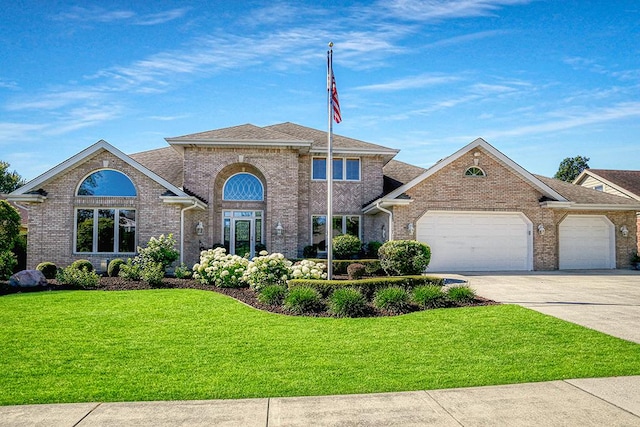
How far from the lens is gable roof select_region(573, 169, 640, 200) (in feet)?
85.9

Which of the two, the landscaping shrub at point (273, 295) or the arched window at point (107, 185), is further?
the arched window at point (107, 185)

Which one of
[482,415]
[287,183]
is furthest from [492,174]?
[482,415]

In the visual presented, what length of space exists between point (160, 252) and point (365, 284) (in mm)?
8097

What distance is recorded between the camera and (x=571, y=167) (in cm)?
5519

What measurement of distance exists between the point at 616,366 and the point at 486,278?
9.81m

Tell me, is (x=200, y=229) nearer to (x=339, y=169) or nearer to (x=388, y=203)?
(x=339, y=169)

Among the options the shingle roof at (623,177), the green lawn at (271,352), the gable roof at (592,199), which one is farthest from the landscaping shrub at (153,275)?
the shingle roof at (623,177)

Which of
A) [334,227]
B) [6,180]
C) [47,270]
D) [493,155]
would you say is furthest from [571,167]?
[6,180]

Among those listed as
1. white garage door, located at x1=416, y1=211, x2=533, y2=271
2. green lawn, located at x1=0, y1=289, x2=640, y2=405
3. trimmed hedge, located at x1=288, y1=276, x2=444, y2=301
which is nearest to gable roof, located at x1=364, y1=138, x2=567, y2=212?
white garage door, located at x1=416, y1=211, x2=533, y2=271

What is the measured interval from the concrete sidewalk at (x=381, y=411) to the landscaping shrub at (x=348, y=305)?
433cm

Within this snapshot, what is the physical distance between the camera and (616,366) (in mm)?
6012

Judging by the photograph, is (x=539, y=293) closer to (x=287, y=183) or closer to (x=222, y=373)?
(x=222, y=373)

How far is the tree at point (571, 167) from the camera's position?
180 feet

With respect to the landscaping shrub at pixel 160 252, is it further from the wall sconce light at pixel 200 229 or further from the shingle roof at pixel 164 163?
the shingle roof at pixel 164 163
